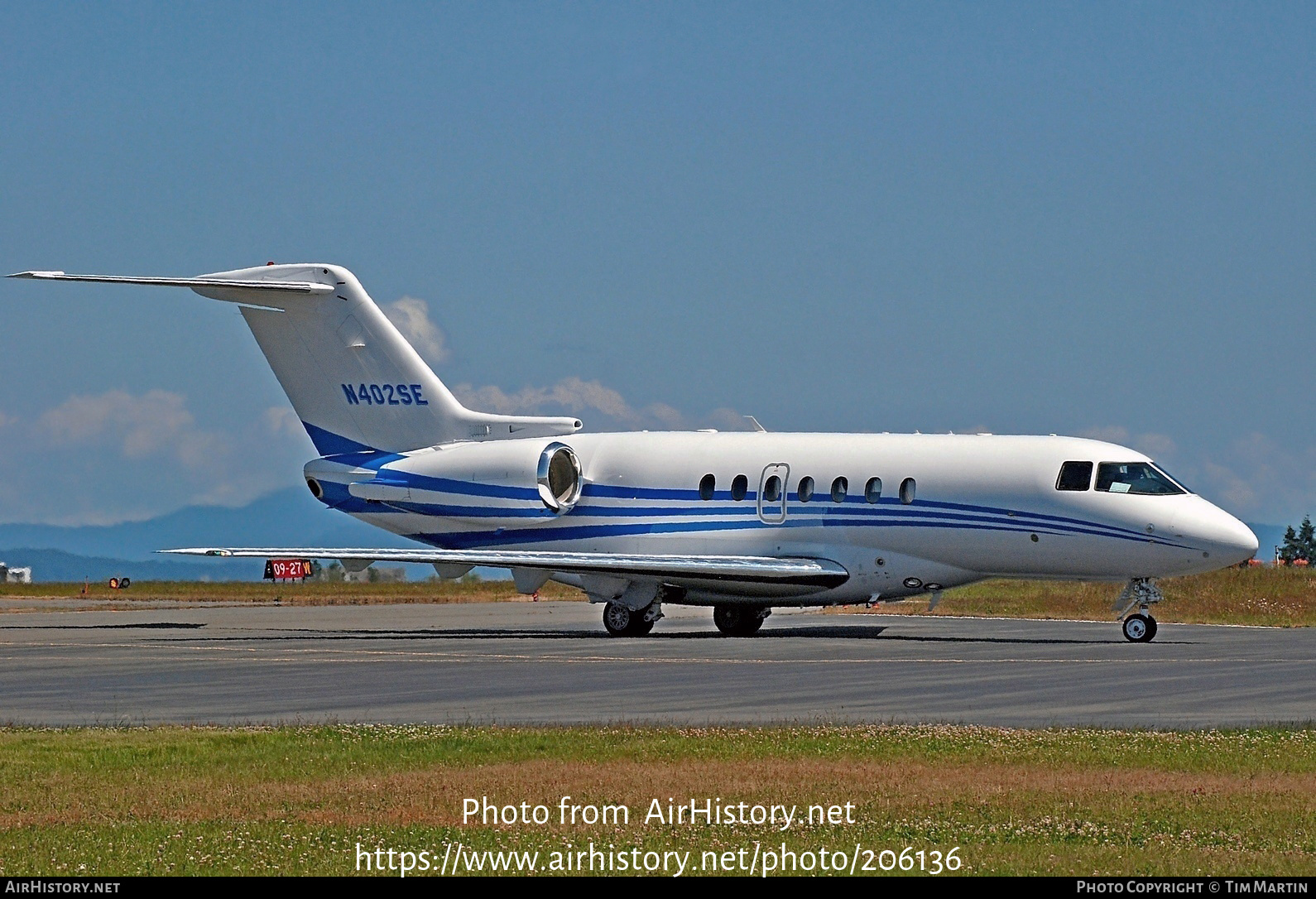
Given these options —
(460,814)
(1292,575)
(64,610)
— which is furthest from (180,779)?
(1292,575)

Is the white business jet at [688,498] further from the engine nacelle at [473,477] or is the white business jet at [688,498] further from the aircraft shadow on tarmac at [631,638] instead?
the aircraft shadow on tarmac at [631,638]

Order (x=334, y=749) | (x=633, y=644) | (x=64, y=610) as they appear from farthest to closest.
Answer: (x=64, y=610) → (x=633, y=644) → (x=334, y=749)

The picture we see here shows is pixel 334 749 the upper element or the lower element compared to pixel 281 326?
lower

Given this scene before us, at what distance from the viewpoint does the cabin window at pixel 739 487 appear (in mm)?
38938

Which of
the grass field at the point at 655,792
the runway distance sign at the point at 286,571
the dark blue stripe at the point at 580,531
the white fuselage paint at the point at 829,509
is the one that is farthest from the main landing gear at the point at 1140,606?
the runway distance sign at the point at 286,571

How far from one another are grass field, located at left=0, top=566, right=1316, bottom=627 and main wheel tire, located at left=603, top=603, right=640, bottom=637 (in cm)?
836

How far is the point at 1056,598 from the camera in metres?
54.4

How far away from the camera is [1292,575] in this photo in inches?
2351

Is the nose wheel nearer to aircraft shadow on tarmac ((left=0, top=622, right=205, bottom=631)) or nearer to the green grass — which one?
the green grass

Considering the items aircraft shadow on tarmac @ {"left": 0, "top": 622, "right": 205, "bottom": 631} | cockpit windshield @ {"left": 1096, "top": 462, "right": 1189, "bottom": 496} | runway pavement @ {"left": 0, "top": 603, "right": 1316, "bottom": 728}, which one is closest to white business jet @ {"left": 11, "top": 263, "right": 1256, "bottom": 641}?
cockpit windshield @ {"left": 1096, "top": 462, "right": 1189, "bottom": 496}

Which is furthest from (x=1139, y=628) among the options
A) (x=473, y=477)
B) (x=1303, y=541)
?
(x=1303, y=541)

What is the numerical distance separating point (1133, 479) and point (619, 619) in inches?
429
